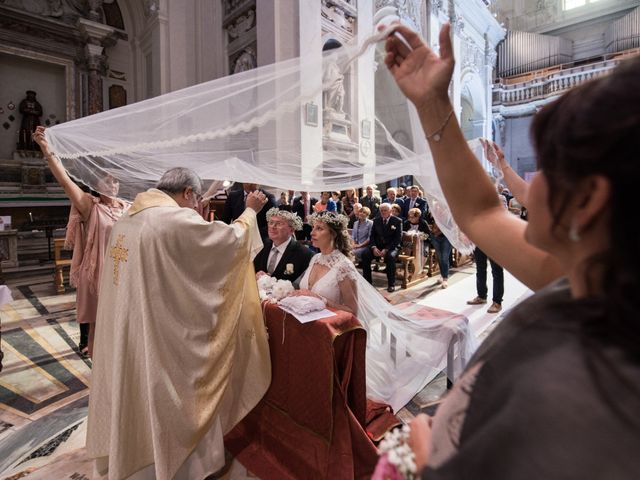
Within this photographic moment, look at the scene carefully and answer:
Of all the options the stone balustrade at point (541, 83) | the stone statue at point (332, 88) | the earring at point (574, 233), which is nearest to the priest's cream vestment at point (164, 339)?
the stone statue at point (332, 88)

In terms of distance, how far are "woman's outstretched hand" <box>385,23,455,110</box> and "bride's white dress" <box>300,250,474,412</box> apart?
2052 mm

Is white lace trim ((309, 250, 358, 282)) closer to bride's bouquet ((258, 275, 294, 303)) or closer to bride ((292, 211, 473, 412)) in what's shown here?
bride ((292, 211, 473, 412))

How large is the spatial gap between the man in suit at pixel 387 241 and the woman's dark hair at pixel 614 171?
6.11 meters

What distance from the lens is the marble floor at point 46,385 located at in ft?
8.16

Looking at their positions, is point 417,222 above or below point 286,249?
above

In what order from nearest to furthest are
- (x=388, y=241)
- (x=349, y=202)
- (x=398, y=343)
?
(x=398, y=343) < (x=388, y=241) < (x=349, y=202)

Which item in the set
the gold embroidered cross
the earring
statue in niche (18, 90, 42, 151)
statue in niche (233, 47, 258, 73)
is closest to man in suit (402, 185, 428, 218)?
statue in niche (233, 47, 258, 73)

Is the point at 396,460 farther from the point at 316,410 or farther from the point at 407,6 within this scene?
the point at 407,6

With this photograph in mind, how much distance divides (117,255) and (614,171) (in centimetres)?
226

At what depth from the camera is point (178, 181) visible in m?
2.21

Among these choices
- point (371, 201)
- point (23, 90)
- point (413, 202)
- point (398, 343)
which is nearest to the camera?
point (398, 343)

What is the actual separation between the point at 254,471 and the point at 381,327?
1.43 m

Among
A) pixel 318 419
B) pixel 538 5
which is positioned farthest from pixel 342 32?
pixel 538 5

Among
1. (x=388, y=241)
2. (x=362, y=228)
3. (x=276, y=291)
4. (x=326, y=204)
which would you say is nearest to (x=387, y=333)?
(x=276, y=291)
